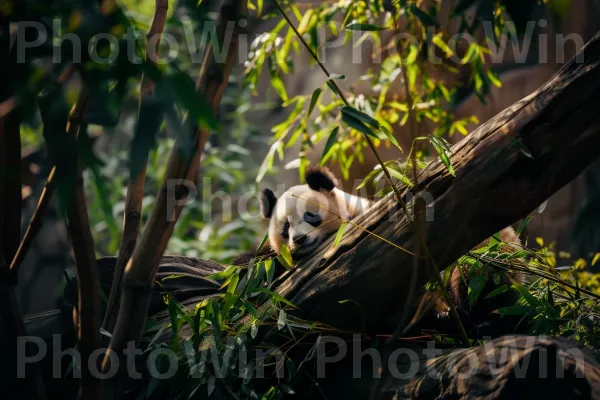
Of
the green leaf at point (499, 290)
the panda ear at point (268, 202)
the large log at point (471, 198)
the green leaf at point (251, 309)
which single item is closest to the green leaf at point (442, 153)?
the large log at point (471, 198)

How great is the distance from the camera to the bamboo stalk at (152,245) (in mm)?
1312

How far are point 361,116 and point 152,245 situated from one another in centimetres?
59

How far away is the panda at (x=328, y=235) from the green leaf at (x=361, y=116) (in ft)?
1.87

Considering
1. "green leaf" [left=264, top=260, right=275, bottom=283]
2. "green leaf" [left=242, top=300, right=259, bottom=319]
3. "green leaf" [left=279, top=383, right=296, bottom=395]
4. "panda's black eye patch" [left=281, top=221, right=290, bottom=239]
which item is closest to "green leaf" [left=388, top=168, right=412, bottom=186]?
"green leaf" [left=264, top=260, right=275, bottom=283]

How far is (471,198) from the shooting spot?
183 cm

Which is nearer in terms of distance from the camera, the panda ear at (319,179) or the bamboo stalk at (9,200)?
the bamboo stalk at (9,200)

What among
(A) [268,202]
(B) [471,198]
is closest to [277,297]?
(B) [471,198]

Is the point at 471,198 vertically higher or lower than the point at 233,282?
higher

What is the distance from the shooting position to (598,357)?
1646 millimetres

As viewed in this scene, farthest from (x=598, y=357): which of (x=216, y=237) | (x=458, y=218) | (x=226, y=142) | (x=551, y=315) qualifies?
(x=226, y=142)

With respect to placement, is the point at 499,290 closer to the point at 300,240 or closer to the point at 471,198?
the point at 471,198

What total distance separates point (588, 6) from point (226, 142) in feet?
11.8

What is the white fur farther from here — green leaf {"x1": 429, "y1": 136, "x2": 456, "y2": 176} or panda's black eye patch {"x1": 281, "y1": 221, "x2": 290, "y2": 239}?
green leaf {"x1": 429, "y1": 136, "x2": 456, "y2": 176}

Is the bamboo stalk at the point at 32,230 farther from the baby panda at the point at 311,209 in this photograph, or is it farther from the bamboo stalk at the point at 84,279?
the baby panda at the point at 311,209
